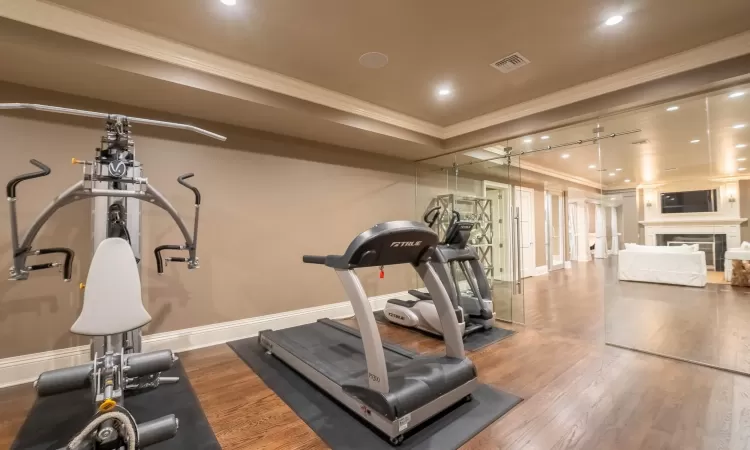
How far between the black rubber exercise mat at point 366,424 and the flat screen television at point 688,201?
2989 millimetres

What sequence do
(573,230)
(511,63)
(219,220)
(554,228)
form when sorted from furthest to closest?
(573,230) < (554,228) < (219,220) < (511,63)

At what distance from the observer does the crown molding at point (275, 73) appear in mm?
2176

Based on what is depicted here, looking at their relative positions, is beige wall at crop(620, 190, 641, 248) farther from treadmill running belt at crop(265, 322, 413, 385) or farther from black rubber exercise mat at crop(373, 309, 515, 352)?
treadmill running belt at crop(265, 322, 413, 385)

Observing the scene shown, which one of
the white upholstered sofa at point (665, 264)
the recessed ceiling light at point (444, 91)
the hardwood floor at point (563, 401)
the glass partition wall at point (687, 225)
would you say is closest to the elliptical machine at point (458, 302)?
the hardwood floor at point (563, 401)

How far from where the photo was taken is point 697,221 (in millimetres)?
3400

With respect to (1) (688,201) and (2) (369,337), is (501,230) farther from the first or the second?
(2) (369,337)

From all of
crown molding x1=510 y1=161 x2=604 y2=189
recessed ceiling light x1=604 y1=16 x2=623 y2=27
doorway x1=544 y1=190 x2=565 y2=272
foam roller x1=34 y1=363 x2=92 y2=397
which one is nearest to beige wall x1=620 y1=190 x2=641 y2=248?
recessed ceiling light x1=604 y1=16 x2=623 y2=27

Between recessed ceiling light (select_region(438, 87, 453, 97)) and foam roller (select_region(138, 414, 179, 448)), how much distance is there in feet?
11.9

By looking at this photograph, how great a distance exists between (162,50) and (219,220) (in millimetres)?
1697

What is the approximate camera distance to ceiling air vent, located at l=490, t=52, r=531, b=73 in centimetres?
284

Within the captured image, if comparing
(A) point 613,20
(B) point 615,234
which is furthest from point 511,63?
(B) point 615,234

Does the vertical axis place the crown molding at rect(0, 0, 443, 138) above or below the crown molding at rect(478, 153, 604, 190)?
above

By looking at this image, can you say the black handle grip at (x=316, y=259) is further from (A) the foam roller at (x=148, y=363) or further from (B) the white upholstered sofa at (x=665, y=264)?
(B) the white upholstered sofa at (x=665, y=264)

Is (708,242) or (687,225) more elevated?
(687,225)
